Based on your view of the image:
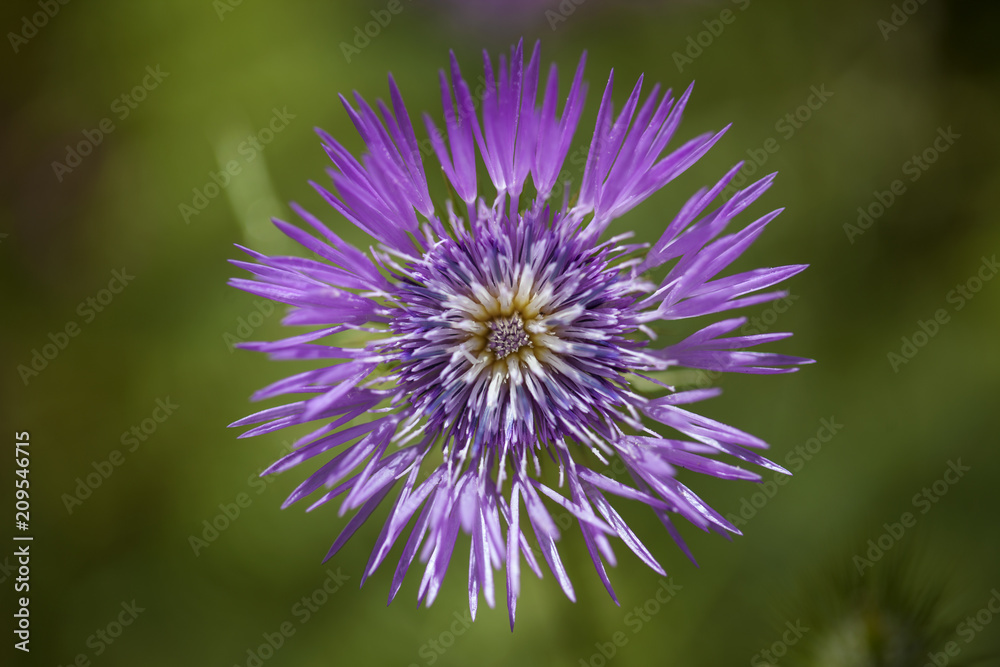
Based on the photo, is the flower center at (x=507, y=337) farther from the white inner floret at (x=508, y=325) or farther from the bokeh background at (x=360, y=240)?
the bokeh background at (x=360, y=240)

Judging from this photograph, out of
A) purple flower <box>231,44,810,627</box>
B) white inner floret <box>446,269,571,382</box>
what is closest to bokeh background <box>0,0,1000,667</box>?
purple flower <box>231,44,810,627</box>

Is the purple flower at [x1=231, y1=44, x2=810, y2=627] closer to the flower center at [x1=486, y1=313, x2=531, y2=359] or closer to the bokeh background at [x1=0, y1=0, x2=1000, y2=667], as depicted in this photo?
the flower center at [x1=486, y1=313, x2=531, y2=359]

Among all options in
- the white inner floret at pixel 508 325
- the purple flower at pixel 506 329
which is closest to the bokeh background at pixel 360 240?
the purple flower at pixel 506 329

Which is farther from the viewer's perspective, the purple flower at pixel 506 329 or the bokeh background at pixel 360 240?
the bokeh background at pixel 360 240

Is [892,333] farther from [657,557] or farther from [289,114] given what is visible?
[289,114]

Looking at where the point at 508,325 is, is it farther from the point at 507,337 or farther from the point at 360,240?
the point at 360,240

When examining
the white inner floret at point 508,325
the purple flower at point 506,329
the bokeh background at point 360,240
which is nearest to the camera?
the purple flower at point 506,329

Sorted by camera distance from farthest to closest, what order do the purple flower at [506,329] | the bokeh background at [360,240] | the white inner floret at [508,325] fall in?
1. the bokeh background at [360,240]
2. the white inner floret at [508,325]
3. the purple flower at [506,329]

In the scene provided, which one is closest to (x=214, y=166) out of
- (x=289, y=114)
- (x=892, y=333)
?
(x=289, y=114)
